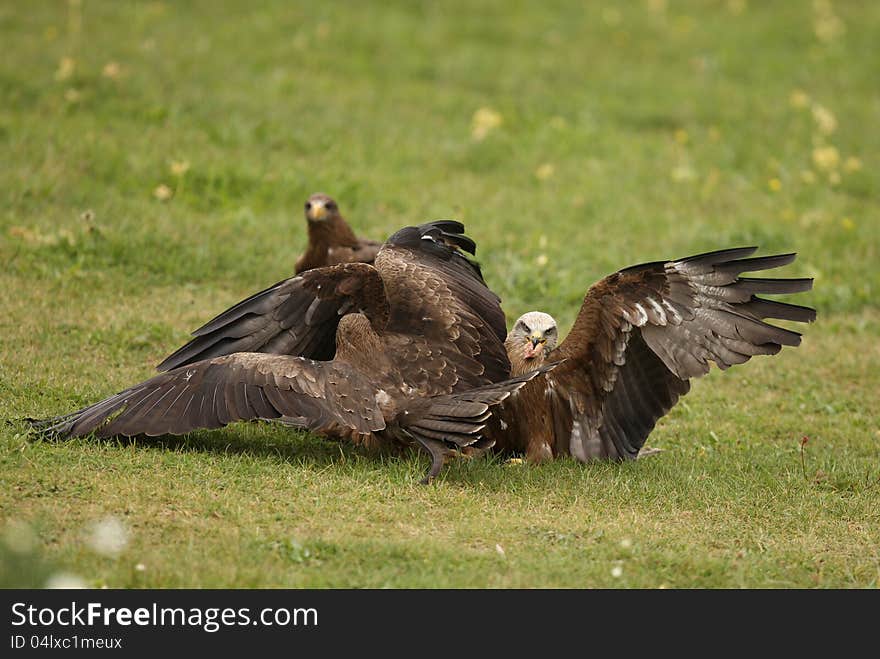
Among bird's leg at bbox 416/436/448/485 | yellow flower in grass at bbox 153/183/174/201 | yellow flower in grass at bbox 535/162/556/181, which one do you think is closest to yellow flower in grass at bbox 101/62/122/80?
yellow flower in grass at bbox 153/183/174/201

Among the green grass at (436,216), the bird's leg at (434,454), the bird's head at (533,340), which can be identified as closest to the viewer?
the green grass at (436,216)

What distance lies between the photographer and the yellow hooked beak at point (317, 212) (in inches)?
373

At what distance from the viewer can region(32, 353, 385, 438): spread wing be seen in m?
6.37

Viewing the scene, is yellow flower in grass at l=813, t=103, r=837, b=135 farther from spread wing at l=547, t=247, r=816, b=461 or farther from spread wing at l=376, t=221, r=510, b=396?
spread wing at l=547, t=247, r=816, b=461

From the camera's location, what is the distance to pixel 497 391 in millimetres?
6352

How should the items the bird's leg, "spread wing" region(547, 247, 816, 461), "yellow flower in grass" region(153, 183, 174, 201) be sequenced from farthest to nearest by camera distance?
"yellow flower in grass" region(153, 183, 174, 201) → "spread wing" region(547, 247, 816, 461) → the bird's leg

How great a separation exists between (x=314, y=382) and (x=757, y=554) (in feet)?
7.79

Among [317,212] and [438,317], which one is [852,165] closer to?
[317,212]

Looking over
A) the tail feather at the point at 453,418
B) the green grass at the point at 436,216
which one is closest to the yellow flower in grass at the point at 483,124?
the green grass at the point at 436,216

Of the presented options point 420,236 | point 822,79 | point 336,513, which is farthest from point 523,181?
point 336,513

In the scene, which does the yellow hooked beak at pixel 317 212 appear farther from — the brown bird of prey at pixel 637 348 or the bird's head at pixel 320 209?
the brown bird of prey at pixel 637 348

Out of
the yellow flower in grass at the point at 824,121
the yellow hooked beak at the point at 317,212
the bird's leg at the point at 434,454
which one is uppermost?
the yellow flower in grass at the point at 824,121

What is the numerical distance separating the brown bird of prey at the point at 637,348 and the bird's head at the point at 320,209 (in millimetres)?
2757

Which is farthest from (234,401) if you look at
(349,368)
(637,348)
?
(637,348)
